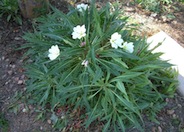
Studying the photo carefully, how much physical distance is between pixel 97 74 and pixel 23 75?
1241 millimetres

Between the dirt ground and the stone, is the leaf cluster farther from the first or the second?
the stone

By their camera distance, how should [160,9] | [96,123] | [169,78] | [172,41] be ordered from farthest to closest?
[160,9]
[172,41]
[169,78]
[96,123]

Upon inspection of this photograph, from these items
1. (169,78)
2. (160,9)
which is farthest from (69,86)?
(160,9)

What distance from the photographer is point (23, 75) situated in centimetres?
322

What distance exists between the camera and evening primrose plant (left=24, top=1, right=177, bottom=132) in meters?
2.41

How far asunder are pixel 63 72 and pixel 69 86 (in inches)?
5.5

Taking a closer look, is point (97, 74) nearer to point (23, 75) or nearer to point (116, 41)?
point (116, 41)

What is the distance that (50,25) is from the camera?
112 inches

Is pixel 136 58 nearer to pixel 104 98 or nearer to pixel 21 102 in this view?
pixel 104 98

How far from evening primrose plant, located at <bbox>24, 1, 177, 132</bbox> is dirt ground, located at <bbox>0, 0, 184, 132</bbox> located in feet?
0.45

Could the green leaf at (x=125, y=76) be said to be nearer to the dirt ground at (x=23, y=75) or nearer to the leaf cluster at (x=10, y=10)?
the dirt ground at (x=23, y=75)

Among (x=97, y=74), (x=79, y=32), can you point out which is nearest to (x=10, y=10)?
(x=79, y=32)

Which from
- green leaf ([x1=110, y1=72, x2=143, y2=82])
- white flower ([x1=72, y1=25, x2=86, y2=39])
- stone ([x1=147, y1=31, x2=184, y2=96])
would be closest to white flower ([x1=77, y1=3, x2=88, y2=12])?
white flower ([x1=72, y1=25, x2=86, y2=39])

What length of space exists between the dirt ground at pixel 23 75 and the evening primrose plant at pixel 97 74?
138mm
